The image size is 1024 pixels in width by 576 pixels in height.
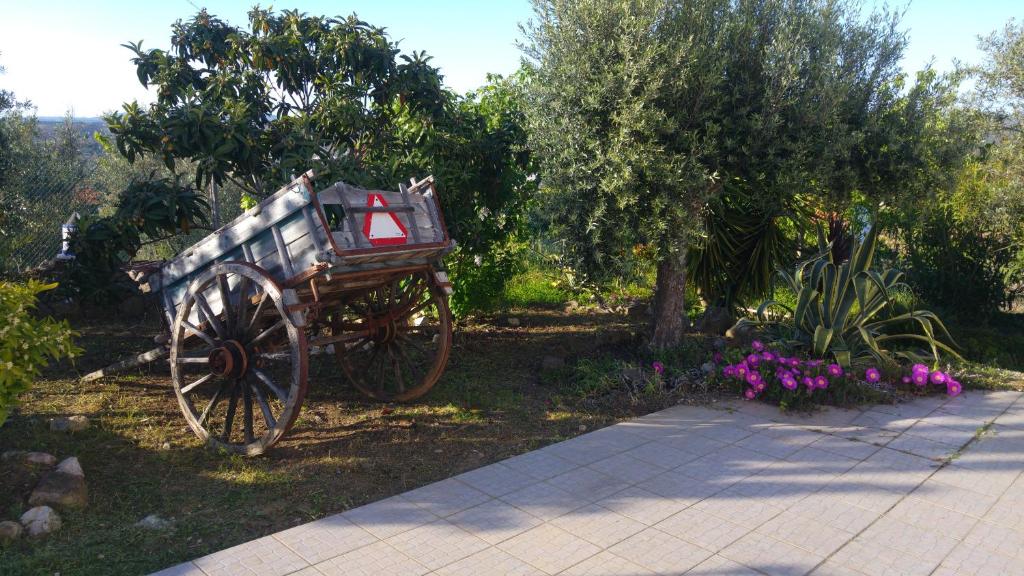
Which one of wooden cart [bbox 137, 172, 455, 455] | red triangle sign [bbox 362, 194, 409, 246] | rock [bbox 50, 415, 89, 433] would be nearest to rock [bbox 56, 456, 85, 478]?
wooden cart [bbox 137, 172, 455, 455]

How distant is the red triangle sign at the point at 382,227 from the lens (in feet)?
15.1

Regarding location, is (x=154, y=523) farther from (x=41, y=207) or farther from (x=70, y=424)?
(x=41, y=207)

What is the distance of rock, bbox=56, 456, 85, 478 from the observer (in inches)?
161

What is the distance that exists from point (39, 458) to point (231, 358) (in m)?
1.22

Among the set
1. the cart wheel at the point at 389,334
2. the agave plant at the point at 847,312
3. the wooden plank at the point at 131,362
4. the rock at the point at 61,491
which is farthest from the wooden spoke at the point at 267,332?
the agave plant at the point at 847,312

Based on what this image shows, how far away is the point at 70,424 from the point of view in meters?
5.05

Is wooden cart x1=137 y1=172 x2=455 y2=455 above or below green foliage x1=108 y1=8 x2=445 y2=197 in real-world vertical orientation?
below

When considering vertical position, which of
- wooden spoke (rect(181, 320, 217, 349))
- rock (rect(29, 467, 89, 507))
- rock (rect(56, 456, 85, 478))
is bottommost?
rock (rect(29, 467, 89, 507))

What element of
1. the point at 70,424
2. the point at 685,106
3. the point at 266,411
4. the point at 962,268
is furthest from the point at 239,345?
the point at 962,268

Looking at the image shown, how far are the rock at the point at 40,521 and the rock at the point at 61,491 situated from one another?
125 millimetres

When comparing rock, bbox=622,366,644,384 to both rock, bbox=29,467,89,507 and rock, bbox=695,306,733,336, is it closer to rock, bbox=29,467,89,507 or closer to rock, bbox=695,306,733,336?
rock, bbox=695,306,733,336

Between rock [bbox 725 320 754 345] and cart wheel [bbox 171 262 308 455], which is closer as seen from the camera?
cart wheel [bbox 171 262 308 455]

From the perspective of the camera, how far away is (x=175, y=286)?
206 inches

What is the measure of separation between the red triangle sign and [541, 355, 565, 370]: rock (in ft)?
7.95
